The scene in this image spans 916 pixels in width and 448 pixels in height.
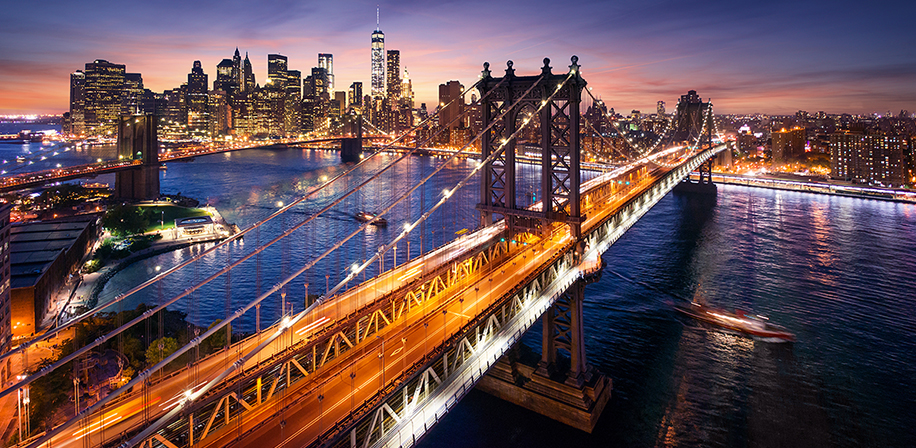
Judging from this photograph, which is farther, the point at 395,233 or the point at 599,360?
the point at 395,233

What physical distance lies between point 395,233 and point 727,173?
65622 mm

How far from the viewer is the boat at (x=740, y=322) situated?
2414cm

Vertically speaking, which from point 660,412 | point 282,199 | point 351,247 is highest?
point 282,199

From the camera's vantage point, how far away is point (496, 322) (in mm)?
12227

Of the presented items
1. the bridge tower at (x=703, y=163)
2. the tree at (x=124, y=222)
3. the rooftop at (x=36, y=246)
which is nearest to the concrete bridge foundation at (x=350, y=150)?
the tree at (x=124, y=222)

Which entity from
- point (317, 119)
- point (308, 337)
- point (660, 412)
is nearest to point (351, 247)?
point (660, 412)

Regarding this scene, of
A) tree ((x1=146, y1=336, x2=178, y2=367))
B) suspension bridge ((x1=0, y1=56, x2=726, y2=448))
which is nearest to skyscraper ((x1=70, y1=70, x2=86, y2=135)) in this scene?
suspension bridge ((x1=0, y1=56, x2=726, y2=448))

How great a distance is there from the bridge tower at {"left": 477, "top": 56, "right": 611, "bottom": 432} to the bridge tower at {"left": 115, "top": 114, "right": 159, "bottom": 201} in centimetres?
5807

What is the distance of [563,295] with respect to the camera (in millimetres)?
17922

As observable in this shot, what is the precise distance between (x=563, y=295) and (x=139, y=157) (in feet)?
220

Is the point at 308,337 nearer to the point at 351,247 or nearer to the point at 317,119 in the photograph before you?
the point at 351,247

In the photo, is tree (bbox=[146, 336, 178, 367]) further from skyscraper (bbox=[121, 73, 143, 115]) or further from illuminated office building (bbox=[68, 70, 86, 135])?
skyscraper (bbox=[121, 73, 143, 115])

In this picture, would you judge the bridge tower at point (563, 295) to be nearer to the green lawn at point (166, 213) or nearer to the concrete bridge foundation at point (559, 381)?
the concrete bridge foundation at point (559, 381)

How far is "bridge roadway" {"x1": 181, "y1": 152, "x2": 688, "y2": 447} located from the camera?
8.19 meters
